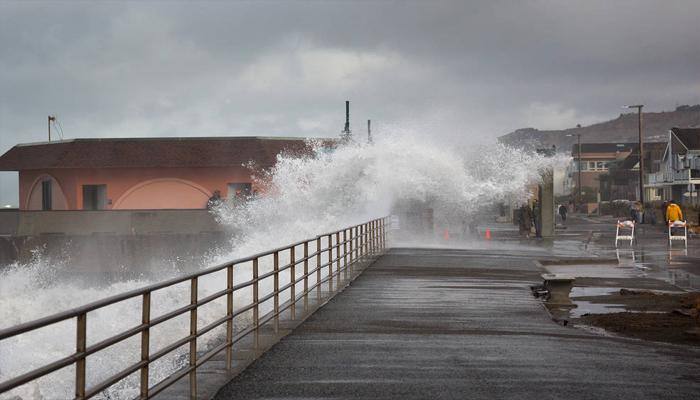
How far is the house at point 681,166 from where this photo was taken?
3521 inches

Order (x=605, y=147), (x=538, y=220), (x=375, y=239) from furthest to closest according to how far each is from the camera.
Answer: (x=605, y=147) < (x=538, y=220) < (x=375, y=239)

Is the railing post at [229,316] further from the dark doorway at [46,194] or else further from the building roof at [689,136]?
the building roof at [689,136]

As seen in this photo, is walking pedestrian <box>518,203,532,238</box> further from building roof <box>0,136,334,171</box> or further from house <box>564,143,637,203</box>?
house <box>564,143,637,203</box>

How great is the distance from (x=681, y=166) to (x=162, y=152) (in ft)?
184

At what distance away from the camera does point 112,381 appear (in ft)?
21.2

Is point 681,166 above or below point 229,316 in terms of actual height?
above

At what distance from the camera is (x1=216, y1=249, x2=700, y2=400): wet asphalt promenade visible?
29.3ft

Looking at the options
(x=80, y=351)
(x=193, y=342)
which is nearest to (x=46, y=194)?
(x=193, y=342)

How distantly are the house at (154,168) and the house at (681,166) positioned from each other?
45.0m

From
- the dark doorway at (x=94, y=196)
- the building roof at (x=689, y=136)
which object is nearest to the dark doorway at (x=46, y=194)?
the dark doorway at (x=94, y=196)

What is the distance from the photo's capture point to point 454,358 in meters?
10.8

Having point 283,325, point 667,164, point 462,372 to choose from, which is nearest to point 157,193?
point 283,325

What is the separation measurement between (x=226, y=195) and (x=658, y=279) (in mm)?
34583

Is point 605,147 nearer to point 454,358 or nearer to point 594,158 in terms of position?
point 594,158
